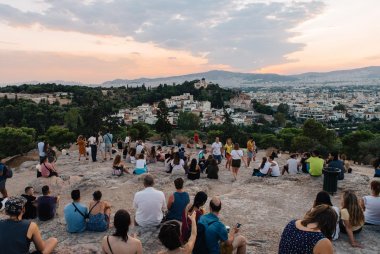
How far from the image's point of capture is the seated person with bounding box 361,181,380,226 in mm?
6605

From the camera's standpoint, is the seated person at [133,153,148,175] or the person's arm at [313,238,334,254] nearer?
the person's arm at [313,238,334,254]

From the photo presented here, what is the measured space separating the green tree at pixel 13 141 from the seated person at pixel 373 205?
121 ft

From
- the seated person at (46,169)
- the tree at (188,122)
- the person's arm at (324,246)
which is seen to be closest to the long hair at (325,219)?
the person's arm at (324,246)

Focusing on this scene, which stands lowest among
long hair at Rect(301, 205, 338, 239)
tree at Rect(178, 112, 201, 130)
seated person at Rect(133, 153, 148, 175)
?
tree at Rect(178, 112, 201, 130)

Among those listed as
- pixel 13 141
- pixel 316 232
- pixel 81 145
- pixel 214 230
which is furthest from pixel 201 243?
pixel 13 141

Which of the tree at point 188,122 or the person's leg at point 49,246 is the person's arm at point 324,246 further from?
the tree at point 188,122

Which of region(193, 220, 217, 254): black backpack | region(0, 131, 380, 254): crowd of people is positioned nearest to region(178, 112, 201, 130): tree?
region(0, 131, 380, 254): crowd of people

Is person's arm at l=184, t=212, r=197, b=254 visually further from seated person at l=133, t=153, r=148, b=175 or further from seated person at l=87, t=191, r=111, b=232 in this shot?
seated person at l=133, t=153, r=148, b=175

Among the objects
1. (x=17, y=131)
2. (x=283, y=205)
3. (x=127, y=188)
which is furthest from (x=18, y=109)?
(x=283, y=205)

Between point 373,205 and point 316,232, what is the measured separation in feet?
12.9

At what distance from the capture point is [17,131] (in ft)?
121

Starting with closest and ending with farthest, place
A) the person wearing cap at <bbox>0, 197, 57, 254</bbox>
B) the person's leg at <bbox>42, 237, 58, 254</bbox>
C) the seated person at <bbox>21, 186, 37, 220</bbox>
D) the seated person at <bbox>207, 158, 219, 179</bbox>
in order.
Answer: the person wearing cap at <bbox>0, 197, 57, 254</bbox> < the person's leg at <bbox>42, 237, 58, 254</bbox> < the seated person at <bbox>21, 186, 37, 220</bbox> < the seated person at <bbox>207, 158, 219, 179</bbox>

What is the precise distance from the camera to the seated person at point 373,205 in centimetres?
661

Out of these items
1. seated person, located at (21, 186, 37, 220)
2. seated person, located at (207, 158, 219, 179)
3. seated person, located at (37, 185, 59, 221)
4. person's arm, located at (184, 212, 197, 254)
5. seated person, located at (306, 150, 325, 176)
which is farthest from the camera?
seated person, located at (207, 158, 219, 179)
